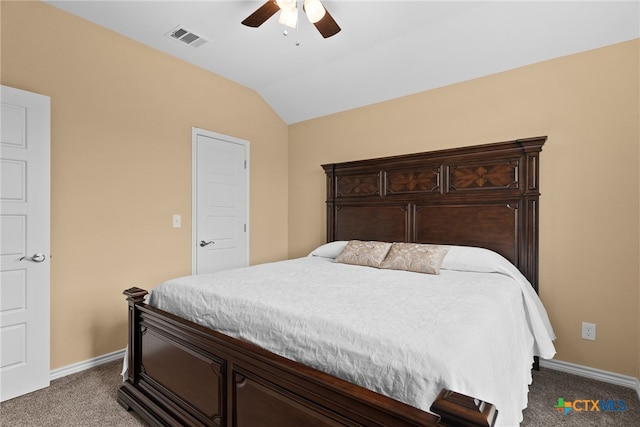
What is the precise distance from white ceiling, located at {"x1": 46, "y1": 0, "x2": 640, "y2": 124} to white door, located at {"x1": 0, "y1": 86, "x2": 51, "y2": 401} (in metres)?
0.95

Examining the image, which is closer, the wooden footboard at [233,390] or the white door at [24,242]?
the wooden footboard at [233,390]

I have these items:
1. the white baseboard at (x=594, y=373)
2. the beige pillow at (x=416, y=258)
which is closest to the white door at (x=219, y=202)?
the beige pillow at (x=416, y=258)

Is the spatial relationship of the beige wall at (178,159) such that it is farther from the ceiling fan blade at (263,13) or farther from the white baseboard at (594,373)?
the ceiling fan blade at (263,13)

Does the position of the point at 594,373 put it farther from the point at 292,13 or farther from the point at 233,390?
the point at 292,13

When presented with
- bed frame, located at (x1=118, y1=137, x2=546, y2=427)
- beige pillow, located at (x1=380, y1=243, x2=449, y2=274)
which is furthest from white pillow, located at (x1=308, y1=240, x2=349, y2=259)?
beige pillow, located at (x1=380, y1=243, x2=449, y2=274)

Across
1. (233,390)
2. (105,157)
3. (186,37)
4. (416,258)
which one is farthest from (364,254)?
(186,37)

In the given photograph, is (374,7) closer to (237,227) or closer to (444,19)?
(444,19)

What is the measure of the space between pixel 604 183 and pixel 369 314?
7.40 feet

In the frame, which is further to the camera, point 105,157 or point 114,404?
point 105,157

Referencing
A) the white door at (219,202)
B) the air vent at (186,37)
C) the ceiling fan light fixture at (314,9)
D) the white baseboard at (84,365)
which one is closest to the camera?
the ceiling fan light fixture at (314,9)

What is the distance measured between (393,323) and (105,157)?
273 centimetres

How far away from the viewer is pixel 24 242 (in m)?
2.23

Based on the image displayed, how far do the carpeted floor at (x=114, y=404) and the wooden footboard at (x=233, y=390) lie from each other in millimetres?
181

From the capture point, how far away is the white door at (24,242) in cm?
215
